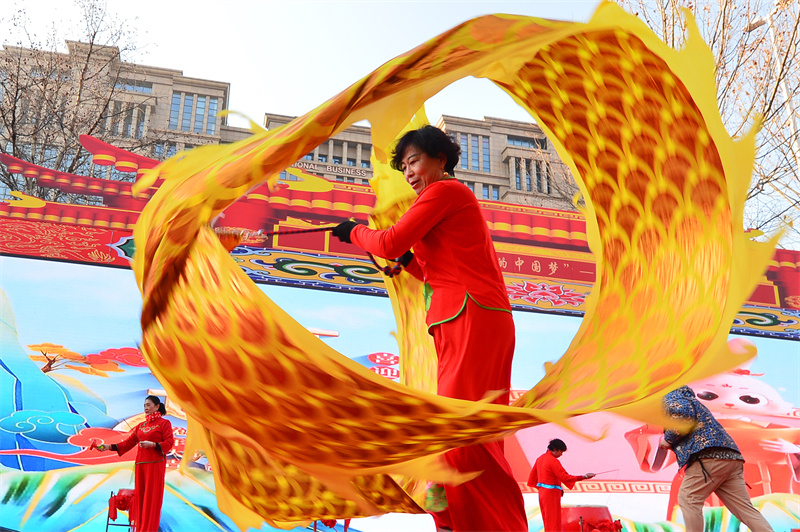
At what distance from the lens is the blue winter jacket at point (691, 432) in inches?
82.9

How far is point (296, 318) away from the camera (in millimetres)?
5176

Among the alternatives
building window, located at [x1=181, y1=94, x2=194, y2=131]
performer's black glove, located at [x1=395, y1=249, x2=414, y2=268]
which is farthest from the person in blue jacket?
building window, located at [x1=181, y1=94, x2=194, y2=131]

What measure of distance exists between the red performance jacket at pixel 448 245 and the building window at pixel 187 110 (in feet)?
49.2

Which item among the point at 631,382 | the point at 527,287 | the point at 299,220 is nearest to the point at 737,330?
the point at 527,287

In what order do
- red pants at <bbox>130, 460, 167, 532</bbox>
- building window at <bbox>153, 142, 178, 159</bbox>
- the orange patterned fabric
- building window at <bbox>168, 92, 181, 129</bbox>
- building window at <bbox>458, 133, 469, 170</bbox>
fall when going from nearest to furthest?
the orange patterned fabric → red pants at <bbox>130, 460, 167, 532</bbox> → building window at <bbox>153, 142, 178, 159</bbox> → building window at <bbox>168, 92, 181, 129</bbox> → building window at <bbox>458, 133, 469, 170</bbox>

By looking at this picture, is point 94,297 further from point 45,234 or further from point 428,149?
point 428,149

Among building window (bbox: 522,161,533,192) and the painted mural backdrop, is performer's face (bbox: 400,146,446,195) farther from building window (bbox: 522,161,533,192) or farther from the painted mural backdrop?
building window (bbox: 522,161,533,192)

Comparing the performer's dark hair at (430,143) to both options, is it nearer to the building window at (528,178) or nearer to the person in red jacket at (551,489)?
the person in red jacket at (551,489)

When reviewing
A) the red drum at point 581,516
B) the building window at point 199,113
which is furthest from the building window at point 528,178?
the red drum at point 581,516

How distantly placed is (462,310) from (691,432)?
1.56m

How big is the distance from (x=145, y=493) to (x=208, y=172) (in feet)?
9.19

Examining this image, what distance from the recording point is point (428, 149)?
116 cm

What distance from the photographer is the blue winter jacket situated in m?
2.11

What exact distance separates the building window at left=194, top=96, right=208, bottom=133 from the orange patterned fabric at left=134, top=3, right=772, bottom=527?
1464 cm
